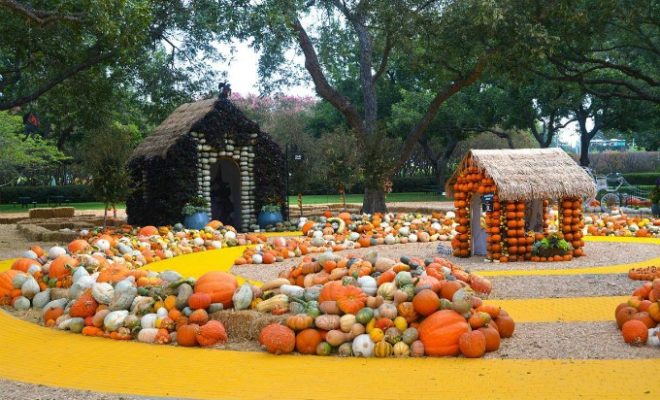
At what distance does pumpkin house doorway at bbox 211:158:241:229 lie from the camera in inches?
962

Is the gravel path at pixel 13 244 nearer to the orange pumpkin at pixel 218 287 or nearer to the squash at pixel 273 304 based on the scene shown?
the orange pumpkin at pixel 218 287

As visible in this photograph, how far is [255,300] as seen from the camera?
345 inches

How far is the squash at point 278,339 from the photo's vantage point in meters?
7.57

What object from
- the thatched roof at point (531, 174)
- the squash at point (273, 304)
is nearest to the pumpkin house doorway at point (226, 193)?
the thatched roof at point (531, 174)

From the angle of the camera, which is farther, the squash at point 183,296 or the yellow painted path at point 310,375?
the squash at point 183,296

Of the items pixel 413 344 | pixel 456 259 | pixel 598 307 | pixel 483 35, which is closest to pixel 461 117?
pixel 483 35

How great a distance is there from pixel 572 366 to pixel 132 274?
5.69 m

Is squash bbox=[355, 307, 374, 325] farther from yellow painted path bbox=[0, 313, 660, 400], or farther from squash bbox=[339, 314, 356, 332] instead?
yellow painted path bbox=[0, 313, 660, 400]

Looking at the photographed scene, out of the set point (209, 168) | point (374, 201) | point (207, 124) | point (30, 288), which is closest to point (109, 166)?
point (207, 124)

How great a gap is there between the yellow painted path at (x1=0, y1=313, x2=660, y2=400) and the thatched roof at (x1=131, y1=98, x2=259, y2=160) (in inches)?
589

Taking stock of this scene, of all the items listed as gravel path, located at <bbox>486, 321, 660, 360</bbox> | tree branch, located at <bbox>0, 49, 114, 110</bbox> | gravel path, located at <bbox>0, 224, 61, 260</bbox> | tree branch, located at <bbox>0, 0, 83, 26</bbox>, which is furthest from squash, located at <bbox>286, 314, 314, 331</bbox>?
tree branch, located at <bbox>0, 49, 114, 110</bbox>

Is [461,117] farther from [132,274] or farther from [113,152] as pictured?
[132,274]

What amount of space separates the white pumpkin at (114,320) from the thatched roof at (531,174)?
7.90 meters

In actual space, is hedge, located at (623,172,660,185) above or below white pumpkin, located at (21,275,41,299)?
above
